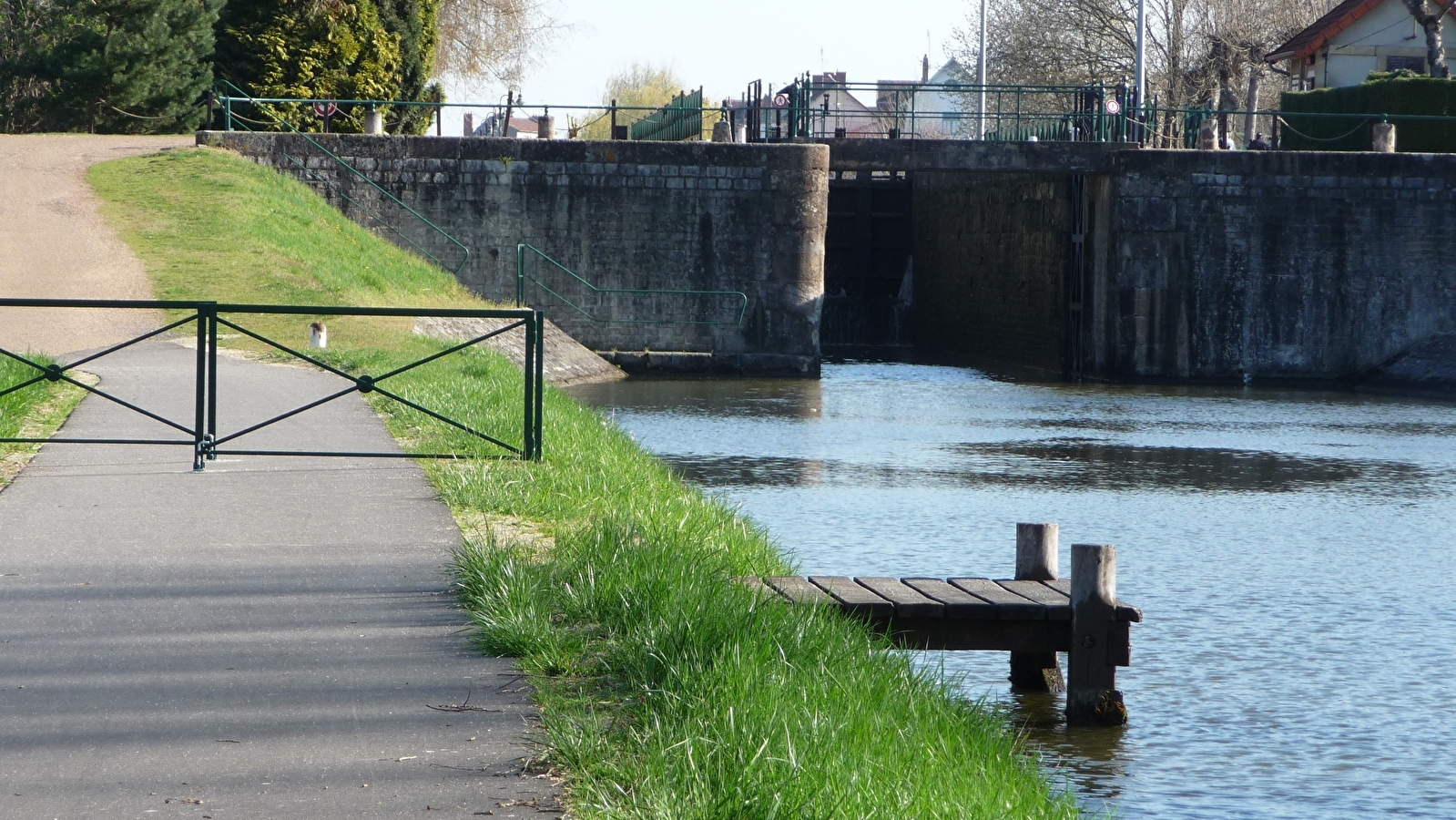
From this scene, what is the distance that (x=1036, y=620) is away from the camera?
7422mm

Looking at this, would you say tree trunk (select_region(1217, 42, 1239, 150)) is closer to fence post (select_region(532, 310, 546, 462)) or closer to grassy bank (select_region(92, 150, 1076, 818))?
grassy bank (select_region(92, 150, 1076, 818))

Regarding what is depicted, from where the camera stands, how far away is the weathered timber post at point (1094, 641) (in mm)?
7242

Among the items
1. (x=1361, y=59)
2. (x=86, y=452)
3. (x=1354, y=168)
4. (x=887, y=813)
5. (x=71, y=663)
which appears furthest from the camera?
(x=1361, y=59)

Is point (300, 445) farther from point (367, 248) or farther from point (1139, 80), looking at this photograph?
point (1139, 80)

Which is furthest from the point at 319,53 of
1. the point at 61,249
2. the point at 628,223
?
the point at 61,249

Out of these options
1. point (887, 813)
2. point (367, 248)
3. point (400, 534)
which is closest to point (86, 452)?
point (400, 534)

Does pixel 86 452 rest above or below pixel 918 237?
below

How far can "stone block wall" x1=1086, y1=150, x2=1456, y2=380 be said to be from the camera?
28750 millimetres

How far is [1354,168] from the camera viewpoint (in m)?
28.8

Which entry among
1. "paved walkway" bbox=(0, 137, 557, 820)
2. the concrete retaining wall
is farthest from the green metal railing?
"paved walkway" bbox=(0, 137, 557, 820)

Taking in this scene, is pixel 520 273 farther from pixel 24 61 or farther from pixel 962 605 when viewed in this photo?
pixel 962 605

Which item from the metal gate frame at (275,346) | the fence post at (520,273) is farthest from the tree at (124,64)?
the metal gate frame at (275,346)

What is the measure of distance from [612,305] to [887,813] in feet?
83.9

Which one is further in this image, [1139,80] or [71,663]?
[1139,80]
